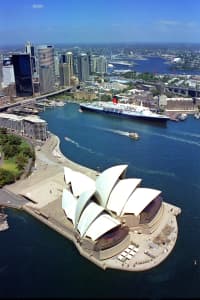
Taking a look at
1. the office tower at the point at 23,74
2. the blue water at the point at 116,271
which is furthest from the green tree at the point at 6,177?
the office tower at the point at 23,74

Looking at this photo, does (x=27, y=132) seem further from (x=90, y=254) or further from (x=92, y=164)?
(x=90, y=254)

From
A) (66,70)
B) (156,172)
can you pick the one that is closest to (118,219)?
(156,172)

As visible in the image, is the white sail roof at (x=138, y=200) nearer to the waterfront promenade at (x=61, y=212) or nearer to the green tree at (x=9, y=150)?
the waterfront promenade at (x=61, y=212)

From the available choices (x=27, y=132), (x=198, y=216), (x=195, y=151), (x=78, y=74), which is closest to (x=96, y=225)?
(x=198, y=216)

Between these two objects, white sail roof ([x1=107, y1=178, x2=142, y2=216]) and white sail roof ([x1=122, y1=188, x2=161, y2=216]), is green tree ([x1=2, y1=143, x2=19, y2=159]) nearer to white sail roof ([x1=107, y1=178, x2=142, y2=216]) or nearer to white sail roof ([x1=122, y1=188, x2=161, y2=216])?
white sail roof ([x1=107, y1=178, x2=142, y2=216])

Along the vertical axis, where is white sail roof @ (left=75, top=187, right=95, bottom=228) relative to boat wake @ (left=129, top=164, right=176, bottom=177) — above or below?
above

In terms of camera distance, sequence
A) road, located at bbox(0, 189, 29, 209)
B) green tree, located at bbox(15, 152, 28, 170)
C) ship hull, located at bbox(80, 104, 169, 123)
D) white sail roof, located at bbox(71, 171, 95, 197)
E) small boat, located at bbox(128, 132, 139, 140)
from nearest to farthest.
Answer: white sail roof, located at bbox(71, 171, 95, 197) < road, located at bbox(0, 189, 29, 209) < green tree, located at bbox(15, 152, 28, 170) < small boat, located at bbox(128, 132, 139, 140) < ship hull, located at bbox(80, 104, 169, 123)

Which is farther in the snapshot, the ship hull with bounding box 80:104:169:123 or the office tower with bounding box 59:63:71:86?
the office tower with bounding box 59:63:71:86

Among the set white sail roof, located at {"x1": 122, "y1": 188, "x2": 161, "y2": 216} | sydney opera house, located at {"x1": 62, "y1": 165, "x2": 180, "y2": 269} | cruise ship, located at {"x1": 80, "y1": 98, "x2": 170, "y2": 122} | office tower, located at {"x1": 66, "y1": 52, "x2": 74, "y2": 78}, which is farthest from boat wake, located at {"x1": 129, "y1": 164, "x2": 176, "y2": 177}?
office tower, located at {"x1": 66, "y1": 52, "x2": 74, "y2": 78}
